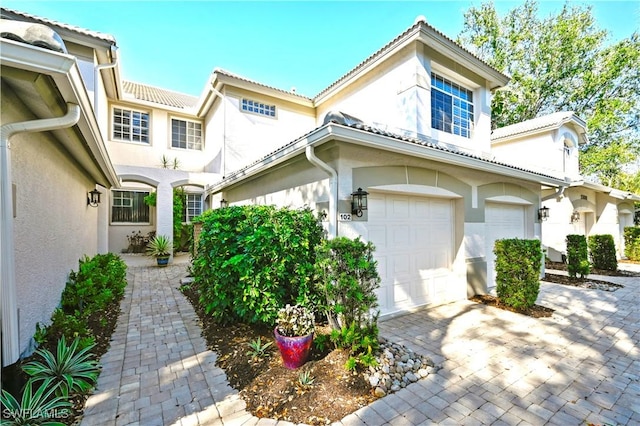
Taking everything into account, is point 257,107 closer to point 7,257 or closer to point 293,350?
point 293,350

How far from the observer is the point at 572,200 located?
1215 centimetres

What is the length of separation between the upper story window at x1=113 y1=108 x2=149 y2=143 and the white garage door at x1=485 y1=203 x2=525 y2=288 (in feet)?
49.6

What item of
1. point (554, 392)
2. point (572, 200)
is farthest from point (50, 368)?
point (572, 200)

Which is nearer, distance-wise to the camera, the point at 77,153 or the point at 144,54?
the point at 77,153

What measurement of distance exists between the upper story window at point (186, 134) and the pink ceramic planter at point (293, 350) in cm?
1380

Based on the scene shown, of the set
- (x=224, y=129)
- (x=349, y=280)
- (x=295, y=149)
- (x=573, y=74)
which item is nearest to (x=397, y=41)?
(x=295, y=149)

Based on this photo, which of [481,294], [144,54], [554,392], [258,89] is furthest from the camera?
[258,89]

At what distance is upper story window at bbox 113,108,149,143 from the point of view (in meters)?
12.8

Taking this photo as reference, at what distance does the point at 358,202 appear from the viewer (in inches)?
179

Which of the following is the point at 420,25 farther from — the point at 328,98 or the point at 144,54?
the point at 144,54

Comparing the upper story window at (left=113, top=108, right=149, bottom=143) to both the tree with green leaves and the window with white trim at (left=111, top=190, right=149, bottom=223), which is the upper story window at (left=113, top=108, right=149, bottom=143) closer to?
the window with white trim at (left=111, top=190, right=149, bottom=223)

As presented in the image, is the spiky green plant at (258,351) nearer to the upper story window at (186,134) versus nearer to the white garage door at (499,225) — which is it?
the white garage door at (499,225)

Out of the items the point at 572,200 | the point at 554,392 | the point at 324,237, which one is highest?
the point at 572,200

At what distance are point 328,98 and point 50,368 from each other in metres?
11.5
